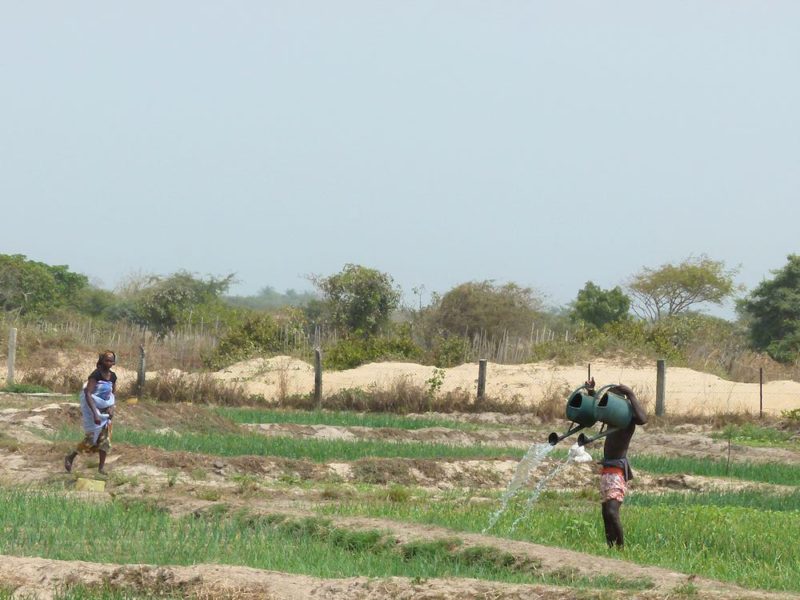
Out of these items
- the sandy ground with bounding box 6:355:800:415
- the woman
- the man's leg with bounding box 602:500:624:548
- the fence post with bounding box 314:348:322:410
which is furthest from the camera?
the sandy ground with bounding box 6:355:800:415

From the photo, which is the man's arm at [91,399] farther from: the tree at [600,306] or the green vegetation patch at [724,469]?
the tree at [600,306]

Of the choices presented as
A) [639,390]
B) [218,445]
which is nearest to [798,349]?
[639,390]

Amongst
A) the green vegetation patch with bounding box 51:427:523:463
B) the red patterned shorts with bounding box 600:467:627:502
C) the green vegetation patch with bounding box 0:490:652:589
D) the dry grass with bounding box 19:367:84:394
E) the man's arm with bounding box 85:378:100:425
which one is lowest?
the green vegetation patch with bounding box 0:490:652:589

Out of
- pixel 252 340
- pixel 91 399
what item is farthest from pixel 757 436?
pixel 252 340

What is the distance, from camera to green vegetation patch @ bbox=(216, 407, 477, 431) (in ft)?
93.9

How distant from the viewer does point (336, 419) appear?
2927 cm

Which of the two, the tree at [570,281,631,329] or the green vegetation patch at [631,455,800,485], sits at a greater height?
the tree at [570,281,631,329]

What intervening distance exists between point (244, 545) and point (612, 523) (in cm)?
340

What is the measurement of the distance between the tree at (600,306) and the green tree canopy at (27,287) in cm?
2571

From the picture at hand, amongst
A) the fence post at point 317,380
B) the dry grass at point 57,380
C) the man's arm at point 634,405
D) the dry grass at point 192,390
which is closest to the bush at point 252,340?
the dry grass at point 57,380

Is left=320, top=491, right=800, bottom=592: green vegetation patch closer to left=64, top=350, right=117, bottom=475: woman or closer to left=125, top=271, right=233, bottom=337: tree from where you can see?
left=64, top=350, right=117, bottom=475: woman

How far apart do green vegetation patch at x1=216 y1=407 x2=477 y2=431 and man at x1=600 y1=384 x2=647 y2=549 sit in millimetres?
16290

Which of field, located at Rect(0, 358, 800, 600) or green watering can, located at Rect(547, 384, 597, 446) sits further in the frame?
green watering can, located at Rect(547, 384, 597, 446)

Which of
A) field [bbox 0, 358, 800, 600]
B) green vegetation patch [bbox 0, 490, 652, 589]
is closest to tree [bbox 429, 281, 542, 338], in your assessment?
field [bbox 0, 358, 800, 600]
